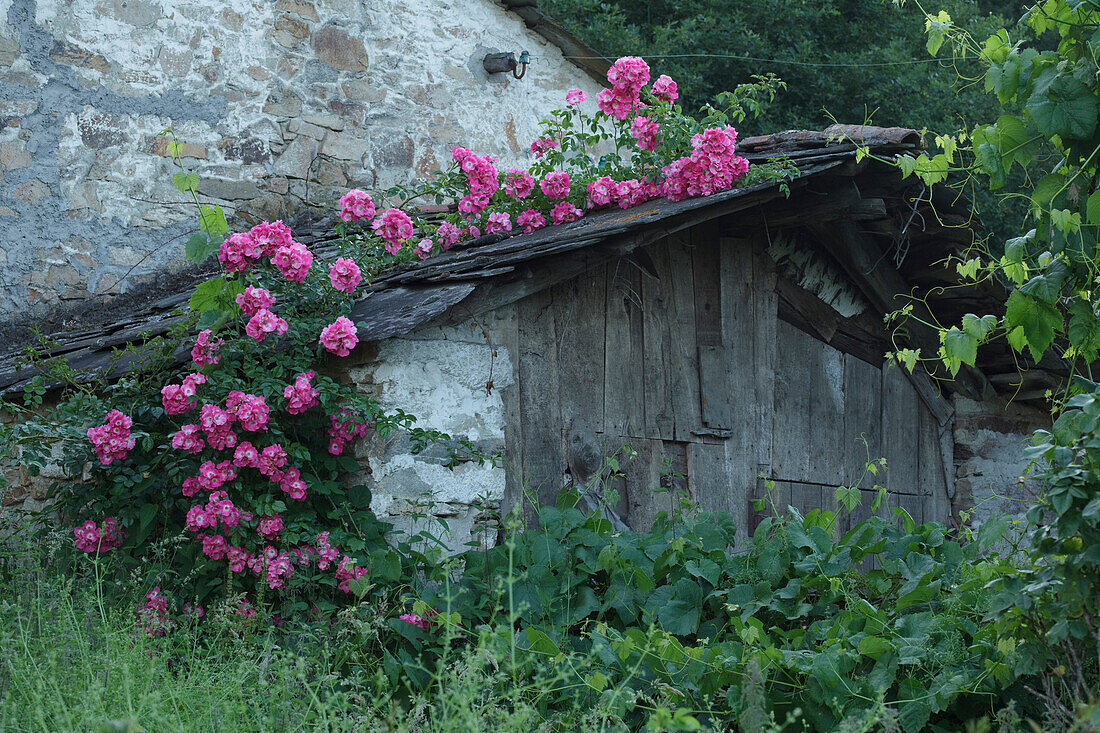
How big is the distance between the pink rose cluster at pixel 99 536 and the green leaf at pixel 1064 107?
3847mm

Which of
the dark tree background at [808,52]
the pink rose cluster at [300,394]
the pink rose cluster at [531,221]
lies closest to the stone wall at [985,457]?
the pink rose cluster at [531,221]

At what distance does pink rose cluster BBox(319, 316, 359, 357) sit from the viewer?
4094 millimetres

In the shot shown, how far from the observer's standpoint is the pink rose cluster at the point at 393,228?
4.70m

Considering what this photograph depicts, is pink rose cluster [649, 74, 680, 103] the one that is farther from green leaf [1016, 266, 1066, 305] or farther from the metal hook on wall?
green leaf [1016, 266, 1066, 305]

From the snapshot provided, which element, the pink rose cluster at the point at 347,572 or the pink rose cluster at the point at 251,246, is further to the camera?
the pink rose cluster at the point at 251,246

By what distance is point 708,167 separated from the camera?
15.9 feet

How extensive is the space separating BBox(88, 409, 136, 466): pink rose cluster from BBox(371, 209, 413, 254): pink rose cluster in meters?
1.42

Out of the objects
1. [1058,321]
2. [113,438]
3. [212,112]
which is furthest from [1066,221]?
[212,112]

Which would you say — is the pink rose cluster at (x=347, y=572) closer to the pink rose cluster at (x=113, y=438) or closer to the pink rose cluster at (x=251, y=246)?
the pink rose cluster at (x=113, y=438)

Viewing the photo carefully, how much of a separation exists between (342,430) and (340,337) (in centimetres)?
47

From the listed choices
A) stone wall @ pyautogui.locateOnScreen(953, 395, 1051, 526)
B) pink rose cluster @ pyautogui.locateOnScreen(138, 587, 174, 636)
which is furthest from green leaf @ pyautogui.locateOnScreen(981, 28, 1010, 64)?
stone wall @ pyautogui.locateOnScreen(953, 395, 1051, 526)

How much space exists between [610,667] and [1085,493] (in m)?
1.66

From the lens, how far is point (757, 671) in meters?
2.79

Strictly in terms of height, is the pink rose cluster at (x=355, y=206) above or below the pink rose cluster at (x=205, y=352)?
above
